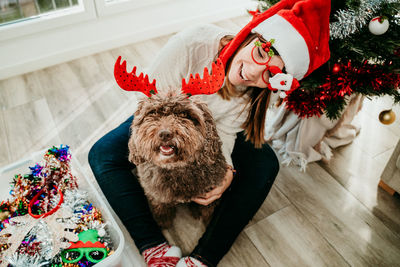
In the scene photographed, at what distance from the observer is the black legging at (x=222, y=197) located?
1237mm

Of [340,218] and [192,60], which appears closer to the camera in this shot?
[192,60]

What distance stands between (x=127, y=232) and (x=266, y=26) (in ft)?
3.49

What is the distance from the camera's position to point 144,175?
3.84ft

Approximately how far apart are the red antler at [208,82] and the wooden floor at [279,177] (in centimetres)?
72

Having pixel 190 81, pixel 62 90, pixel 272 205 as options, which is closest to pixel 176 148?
pixel 190 81

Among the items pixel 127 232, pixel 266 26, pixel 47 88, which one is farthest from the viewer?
pixel 47 88

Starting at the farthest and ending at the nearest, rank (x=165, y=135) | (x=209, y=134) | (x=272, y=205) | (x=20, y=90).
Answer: (x=20, y=90)
(x=272, y=205)
(x=209, y=134)
(x=165, y=135)

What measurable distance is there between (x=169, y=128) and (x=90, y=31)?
5.23 feet

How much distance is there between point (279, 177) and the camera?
1.63m

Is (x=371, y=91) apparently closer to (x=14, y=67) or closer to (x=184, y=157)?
(x=184, y=157)

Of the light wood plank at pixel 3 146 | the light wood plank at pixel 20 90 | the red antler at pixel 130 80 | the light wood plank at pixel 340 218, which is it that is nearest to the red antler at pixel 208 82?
the red antler at pixel 130 80

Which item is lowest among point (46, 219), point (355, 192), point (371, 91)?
point (355, 192)

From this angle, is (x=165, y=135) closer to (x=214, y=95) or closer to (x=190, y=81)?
(x=190, y=81)

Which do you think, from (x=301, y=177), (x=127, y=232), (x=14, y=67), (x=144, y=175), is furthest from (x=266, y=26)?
(x=14, y=67)
